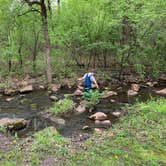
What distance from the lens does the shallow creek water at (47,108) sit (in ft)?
27.9

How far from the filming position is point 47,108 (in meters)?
11.0

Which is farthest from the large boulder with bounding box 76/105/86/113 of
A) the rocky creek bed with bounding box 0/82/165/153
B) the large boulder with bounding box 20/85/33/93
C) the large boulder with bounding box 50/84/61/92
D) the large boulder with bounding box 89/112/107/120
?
the large boulder with bounding box 20/85/33/93

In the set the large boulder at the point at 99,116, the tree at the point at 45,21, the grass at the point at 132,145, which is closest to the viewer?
the grass at the point at 132,145

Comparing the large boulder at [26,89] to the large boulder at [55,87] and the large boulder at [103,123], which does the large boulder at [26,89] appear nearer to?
the large boulder at [55,87]

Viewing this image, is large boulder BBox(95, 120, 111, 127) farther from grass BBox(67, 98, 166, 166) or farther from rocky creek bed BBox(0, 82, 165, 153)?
grass BBox(67, 98, 166, 166)

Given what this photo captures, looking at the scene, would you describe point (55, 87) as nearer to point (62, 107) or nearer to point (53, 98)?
point (53, 98)

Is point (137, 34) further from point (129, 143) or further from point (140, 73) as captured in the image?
point (129, 143)

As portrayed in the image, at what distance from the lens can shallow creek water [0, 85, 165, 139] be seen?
8.49 metres

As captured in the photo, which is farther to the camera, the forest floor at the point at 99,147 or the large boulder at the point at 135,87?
the large boulder at the point at 135,87

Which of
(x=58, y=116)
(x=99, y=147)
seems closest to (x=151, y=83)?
(x=58, y=116)

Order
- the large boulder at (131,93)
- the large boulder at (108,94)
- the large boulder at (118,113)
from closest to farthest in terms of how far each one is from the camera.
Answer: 1. the large boulder at (118,113)
2. the large boulder at (108,94)
3. the large boulder at (131,93)

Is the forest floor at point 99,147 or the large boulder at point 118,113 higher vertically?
the forest floor at point 99,147

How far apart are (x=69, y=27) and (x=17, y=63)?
4.45 m

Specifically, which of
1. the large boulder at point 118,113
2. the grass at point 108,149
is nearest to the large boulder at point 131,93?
the large boulder at point 118,113
